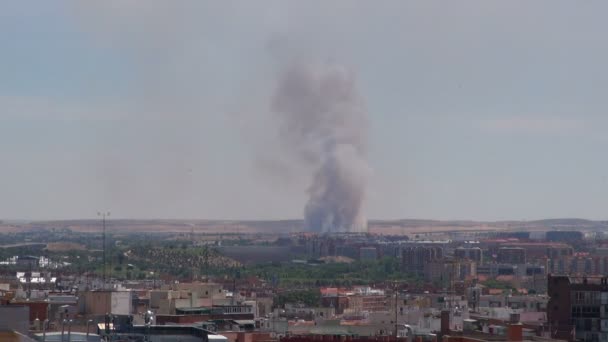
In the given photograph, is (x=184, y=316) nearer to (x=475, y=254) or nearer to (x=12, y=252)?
(x=12, y=252)

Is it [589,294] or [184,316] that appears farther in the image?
[184,316]

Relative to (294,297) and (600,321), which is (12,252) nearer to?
(294,297)

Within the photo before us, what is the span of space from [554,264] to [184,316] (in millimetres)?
99490

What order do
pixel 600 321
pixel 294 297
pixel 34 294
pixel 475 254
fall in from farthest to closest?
pixel 475 254 < pixel 294 297 < pixel 34 294 < pixel 600 321

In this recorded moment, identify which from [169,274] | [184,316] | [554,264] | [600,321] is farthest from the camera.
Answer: [554,264]

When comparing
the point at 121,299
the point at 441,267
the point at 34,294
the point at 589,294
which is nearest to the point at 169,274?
the point at 441,267

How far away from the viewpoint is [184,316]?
49188 mm

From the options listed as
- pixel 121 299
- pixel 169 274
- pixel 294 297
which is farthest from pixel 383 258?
pixel 121 299

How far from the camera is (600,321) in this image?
134 feet

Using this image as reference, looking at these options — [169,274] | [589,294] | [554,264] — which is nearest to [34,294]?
[589,294]

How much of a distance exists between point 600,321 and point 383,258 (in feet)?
439

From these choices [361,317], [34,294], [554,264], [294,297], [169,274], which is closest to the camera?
[34,294]

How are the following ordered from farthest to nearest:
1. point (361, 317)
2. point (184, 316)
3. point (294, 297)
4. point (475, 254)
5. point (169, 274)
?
point (475, 254)
point (169, 274)
point (294, 297)
point (361, 317)
point (184, 316)

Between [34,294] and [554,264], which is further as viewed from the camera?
[554,264]
